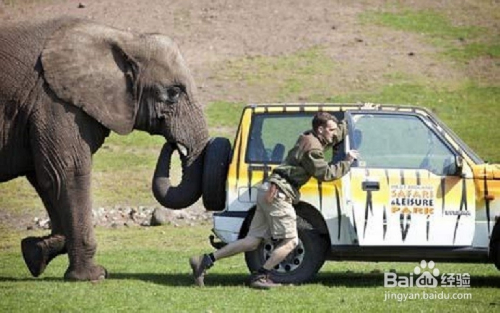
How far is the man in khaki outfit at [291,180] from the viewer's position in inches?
634

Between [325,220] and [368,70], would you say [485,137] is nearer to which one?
[368,70]

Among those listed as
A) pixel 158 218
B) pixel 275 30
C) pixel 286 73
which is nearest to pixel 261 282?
pixel 158 218

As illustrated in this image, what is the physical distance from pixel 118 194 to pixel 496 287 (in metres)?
11.2

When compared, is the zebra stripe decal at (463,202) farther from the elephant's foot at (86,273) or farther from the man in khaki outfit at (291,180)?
the elephant's foot at (86,273)

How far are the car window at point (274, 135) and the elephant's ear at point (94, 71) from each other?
1561mm

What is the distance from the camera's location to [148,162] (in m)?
29.0

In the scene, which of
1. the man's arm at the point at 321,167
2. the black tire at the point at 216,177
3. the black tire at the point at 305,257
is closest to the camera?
the man's arm at the point at 321,167

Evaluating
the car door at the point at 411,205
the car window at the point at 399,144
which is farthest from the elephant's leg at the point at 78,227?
the car window at the point at 399,144

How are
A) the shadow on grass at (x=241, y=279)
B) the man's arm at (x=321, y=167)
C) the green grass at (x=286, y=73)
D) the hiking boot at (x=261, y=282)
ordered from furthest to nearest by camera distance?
the green grass at (x=286, y=73), the shadow on grass at (x=241, y=279), the hiking boot at (x=261, y=282), the man's arm at (x=321, y=167)

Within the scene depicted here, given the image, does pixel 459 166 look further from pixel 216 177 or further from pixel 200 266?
pixel 200 266

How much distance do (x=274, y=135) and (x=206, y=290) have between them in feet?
5.89

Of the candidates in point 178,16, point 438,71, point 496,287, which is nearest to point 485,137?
point 438,71

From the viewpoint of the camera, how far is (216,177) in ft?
55.7

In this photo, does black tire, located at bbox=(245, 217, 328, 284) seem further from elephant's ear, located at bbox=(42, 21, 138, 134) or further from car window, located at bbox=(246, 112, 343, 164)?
elephant's ear, located at bbox=(42, 21, 138, 134)
